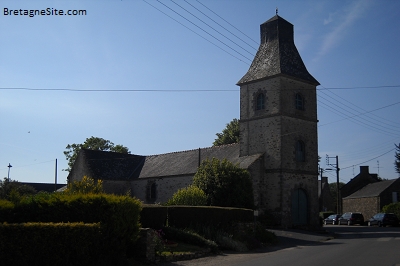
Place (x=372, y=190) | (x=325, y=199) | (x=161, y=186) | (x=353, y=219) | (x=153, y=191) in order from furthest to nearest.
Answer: (x=325, y=199) → (x=372, y=190) → (x=353, y=219) → (x=153, y=191) → (x=161, y=186)

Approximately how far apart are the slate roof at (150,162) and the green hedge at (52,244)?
21.7 meters

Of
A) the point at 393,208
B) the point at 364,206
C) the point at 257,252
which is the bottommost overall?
the point at 257,252

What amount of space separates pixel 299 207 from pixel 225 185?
28.2 ft

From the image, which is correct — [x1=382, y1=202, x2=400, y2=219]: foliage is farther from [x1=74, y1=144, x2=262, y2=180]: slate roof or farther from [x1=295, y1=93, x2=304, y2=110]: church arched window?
[x1=74, y1=144, x2=262, y2=180]: slate roof

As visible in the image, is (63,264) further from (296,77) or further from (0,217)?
(296,77)

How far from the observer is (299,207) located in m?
34.0

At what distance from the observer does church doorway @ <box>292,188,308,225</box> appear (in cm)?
3350

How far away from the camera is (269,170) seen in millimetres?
33312

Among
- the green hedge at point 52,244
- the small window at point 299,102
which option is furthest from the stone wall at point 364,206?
the green hedge at point 52,244

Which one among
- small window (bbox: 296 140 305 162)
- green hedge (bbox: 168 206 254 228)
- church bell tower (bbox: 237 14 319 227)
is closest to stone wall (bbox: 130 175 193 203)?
church bell tower (bbox: 237 14 319 227)

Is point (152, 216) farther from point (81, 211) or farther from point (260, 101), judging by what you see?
point (260, 101)

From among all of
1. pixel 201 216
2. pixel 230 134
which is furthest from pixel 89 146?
pixel 201 216

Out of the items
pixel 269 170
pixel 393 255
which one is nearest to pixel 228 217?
pixel 393 255

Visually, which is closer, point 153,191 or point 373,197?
point 153,191
